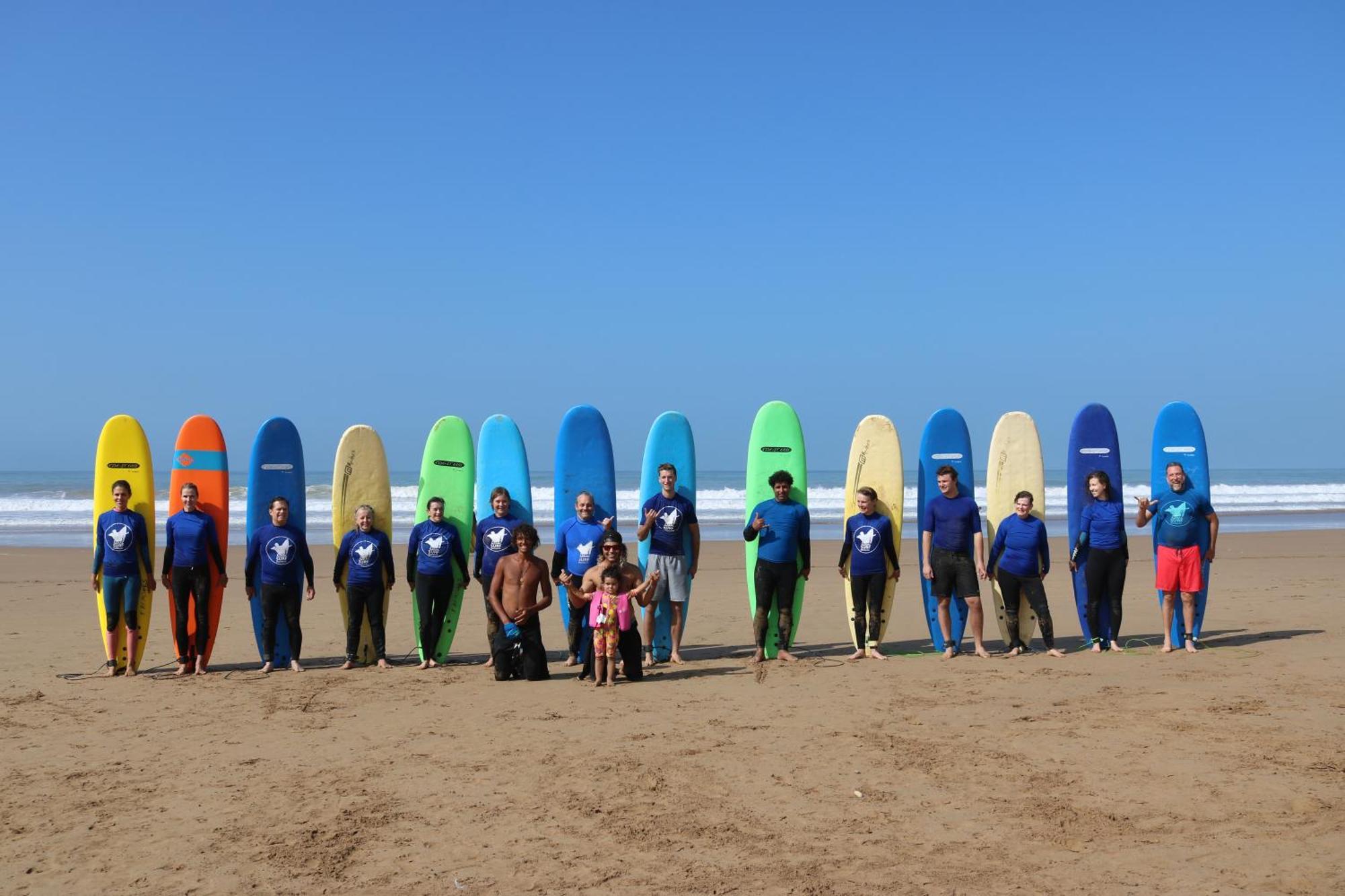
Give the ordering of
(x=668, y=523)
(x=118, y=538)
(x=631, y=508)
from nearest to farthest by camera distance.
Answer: (x=118, y=538) < (x=668, y=523) < (x=631, y=508)

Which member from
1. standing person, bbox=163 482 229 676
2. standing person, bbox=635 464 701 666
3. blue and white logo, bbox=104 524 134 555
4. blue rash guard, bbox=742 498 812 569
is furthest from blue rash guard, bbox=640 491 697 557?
blue and white logo, bbox=104 524 134 555

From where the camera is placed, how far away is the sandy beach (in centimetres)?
338

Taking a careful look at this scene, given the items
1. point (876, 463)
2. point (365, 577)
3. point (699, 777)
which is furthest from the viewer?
point (876, 463)

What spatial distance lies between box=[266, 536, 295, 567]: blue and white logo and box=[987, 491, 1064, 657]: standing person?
15.0 feet

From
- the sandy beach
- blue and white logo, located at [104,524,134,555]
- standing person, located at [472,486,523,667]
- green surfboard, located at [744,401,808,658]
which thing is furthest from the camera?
green surfboard, located at [744,401,808,658]

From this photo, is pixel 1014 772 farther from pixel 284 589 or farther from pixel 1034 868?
pixel 284 589

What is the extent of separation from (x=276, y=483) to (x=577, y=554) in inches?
90.1

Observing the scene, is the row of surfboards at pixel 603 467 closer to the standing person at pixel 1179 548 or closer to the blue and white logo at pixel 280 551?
the standing person at pixel 1179 548

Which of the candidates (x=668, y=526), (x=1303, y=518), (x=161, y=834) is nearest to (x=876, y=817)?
(x=161, y=834)

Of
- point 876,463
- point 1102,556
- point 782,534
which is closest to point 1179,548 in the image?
point 1102,556

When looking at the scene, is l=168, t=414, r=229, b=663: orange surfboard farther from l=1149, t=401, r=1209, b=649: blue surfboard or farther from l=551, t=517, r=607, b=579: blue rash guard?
l=1149, t=401, r=1209, b=649: blue surfboard

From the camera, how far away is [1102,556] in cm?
700

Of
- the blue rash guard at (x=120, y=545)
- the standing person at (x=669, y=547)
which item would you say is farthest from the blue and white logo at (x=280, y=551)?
the standing person at (x=669, y=547)

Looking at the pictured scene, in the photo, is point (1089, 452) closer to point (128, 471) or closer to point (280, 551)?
point (280, 551)
